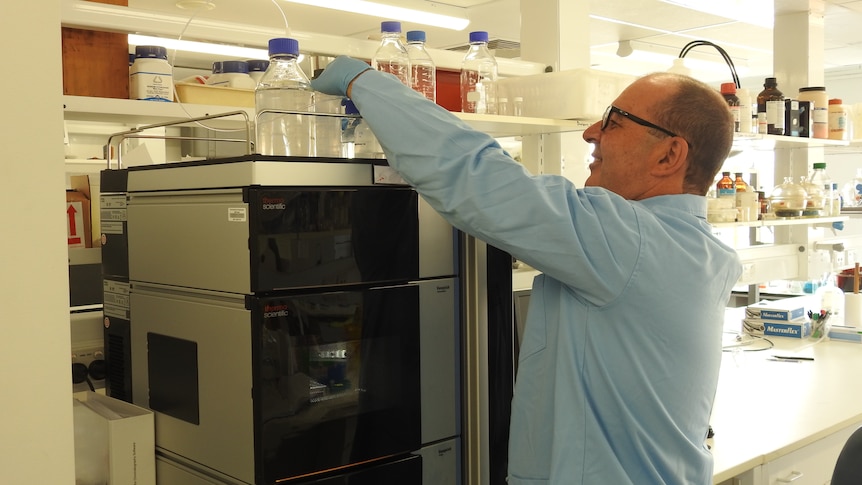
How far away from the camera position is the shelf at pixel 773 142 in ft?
9.91

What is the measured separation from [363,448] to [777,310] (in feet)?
8.94

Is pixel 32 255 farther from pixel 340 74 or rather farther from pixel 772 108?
pixel 772 108

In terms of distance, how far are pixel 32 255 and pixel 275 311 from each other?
1.71 ft

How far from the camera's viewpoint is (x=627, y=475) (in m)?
1.33

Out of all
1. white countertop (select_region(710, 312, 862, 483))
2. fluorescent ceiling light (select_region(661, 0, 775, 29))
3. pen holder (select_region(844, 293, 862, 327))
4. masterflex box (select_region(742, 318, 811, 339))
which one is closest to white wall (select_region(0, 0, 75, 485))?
white countertop (select_region(710, 312, 862, 483))

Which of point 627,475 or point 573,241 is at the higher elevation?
point 573,241

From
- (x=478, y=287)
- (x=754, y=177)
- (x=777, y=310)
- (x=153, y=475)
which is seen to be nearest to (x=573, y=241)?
(x=478, y=287)

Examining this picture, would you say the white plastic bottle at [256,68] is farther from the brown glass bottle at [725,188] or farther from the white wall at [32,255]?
the brown glass bottle at [725,188]

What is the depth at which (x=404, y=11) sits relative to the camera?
5.46 metres

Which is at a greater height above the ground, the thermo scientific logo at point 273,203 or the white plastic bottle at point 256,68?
the white plastic bottle at point 256,68

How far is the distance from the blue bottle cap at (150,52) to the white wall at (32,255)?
115 cm

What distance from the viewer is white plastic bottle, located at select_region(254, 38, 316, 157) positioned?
5.00 ft

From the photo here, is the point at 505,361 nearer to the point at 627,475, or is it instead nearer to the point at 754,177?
the point at 627,475

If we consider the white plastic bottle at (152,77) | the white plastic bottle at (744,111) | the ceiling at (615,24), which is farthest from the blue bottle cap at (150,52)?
the ceiling at (615,24)
